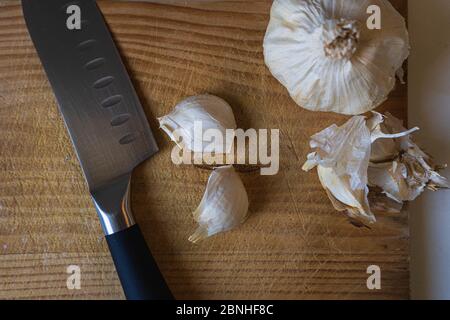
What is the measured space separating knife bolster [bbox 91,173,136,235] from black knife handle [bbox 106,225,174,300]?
1 cm

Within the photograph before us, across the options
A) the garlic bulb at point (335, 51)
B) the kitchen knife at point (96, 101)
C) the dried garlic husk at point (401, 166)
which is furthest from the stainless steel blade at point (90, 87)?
the dried garlic husk at point (401, 166)

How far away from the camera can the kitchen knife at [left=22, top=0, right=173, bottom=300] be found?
801mm

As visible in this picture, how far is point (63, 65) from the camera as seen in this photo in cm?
80

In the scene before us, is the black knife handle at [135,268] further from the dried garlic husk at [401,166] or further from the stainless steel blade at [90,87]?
the dried garlic husk at [401,166]

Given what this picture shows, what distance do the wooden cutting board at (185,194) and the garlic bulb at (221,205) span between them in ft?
0.11

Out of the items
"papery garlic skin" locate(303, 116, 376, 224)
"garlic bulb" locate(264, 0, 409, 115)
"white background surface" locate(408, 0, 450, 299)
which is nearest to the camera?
"garlic bulb" locate(264, 0, 409, 115)

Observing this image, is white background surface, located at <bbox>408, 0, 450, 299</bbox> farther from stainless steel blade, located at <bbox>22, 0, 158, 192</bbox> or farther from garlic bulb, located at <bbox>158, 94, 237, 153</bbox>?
stainless steel blade, located at <bbox>22, 0, 158, 192</bbox>

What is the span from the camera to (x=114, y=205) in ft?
2.63

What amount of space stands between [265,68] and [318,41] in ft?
0.66

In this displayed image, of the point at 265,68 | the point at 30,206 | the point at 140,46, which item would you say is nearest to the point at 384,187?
the point at 265,68

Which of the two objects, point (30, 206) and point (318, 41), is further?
point (30, 206)

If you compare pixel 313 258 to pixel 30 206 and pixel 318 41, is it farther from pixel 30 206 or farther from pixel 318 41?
pixel 30 206

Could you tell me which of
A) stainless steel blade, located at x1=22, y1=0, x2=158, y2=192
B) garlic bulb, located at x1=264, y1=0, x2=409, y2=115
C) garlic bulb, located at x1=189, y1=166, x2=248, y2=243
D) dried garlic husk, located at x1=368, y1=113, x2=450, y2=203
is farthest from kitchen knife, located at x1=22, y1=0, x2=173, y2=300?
dried garlic husk, located at x1=368, y1=113, x2=450, y2=203

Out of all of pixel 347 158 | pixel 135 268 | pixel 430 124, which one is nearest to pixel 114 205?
pixel 135 268
